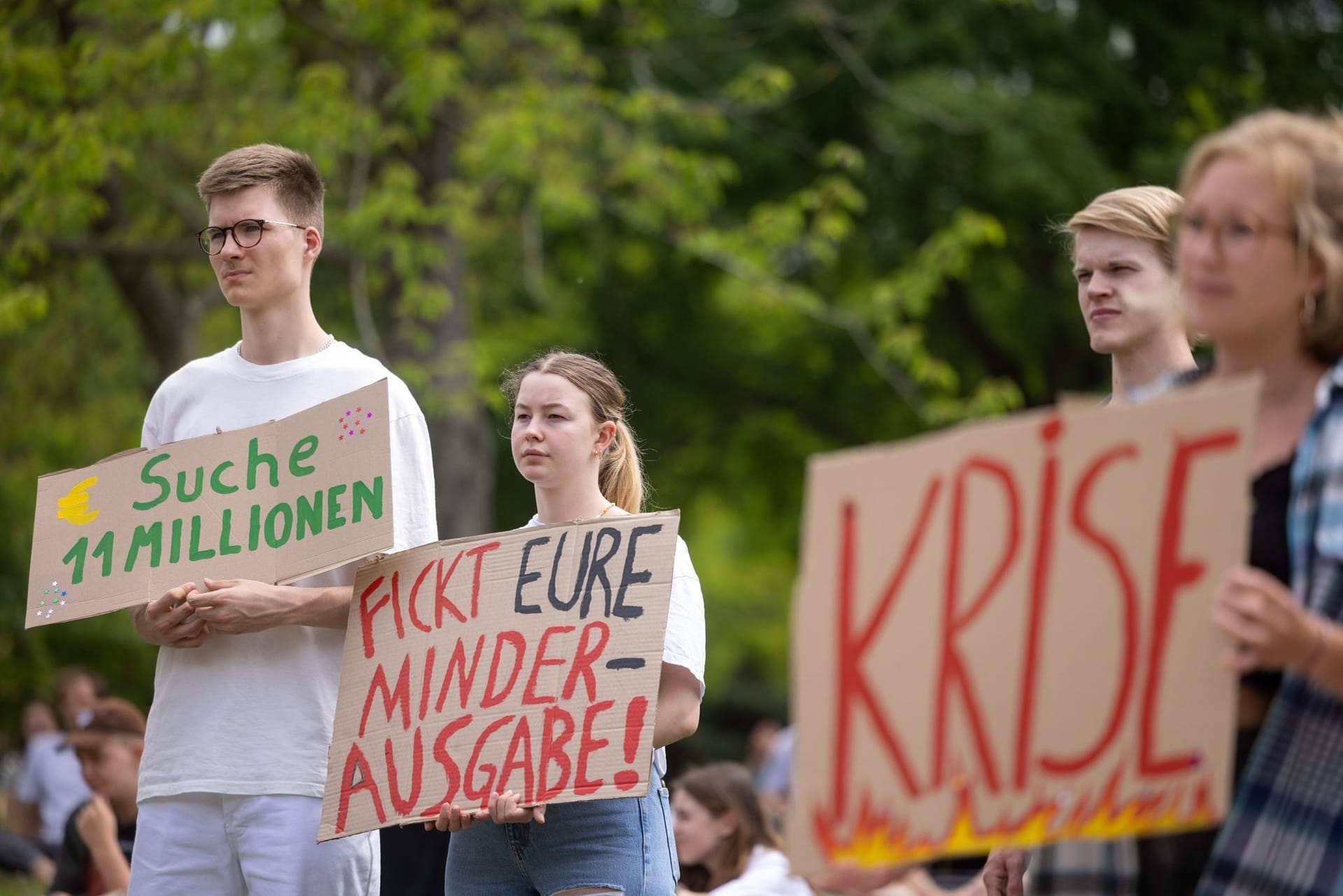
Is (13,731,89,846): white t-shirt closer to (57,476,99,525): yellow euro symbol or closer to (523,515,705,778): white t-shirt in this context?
(57,476,99,525): yellow euro symbol

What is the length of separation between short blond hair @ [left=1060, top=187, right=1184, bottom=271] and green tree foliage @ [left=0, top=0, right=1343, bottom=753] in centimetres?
634

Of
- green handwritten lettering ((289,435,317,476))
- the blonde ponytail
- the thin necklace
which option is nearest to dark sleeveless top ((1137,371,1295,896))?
the blonde ponytail

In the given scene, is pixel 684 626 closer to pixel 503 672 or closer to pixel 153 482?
pixel 503 672

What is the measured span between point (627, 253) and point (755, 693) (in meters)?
12.8

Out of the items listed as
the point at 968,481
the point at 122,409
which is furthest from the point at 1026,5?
the point at 968,481

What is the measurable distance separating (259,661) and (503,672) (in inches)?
22.3

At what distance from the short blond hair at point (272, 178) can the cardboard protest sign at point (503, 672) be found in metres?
0.88

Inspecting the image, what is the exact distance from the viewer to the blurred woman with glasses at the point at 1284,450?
6.68 ft

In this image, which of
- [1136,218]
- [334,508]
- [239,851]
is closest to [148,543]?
[334,508]

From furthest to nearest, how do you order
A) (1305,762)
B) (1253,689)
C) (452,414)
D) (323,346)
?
1. (452,414)
2. (323,346)
3. (1253,689)
4. (1305,762)

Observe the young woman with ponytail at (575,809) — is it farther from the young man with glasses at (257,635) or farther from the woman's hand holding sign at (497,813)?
the young man with glasses at (257,635)

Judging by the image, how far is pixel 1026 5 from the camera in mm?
13195

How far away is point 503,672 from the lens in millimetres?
3369

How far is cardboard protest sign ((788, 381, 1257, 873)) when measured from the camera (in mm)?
2137
